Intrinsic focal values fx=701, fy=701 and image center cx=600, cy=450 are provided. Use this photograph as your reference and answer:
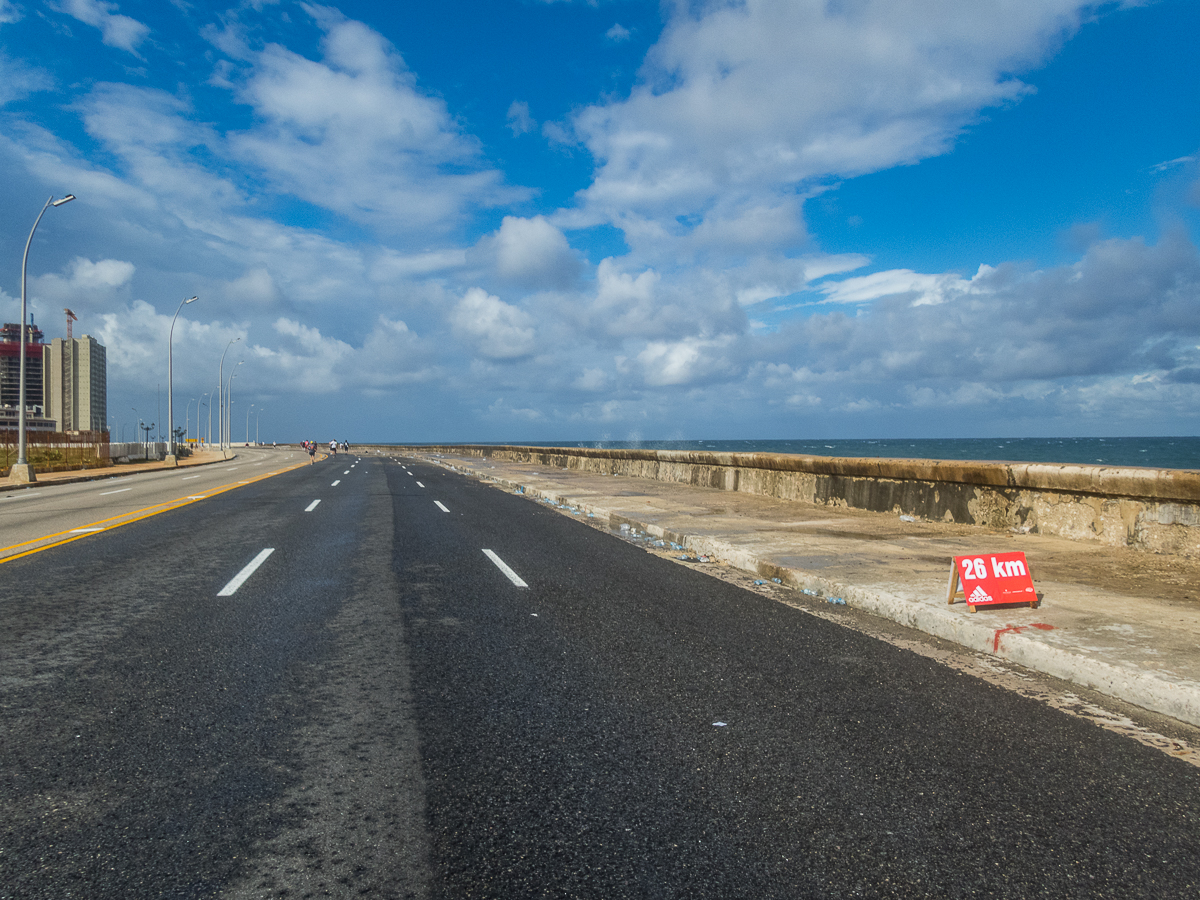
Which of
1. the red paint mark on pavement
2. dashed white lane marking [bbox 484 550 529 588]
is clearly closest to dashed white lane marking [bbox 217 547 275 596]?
dashed white lane marking [bbox 484 550 529 588]

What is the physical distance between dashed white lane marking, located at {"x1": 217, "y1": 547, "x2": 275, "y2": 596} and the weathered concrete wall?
9.46 meters

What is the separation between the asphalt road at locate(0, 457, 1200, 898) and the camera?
2.39 meters

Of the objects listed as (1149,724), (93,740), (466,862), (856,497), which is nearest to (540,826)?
(466,862)

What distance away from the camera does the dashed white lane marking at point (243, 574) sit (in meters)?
6.65

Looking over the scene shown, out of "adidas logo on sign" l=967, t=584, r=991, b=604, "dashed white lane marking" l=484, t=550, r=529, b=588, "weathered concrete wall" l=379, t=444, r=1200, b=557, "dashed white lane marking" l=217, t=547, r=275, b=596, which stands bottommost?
"dashed white lane marking" l=217, t=547, r=275, b=596

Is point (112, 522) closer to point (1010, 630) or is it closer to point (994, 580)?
point (994, 580)

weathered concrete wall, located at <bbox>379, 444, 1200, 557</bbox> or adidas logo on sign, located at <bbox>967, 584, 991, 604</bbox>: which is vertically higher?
weathered concrete wall, located at <bbox>379, 444, 1200, 557</bbox>

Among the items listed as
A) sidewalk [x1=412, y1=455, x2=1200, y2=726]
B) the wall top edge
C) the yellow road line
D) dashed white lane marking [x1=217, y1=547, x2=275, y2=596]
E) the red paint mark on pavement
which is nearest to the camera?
sidewalk [x1=412, y1=455, x2=1200, y2=726]

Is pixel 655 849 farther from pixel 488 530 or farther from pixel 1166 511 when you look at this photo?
pixel 488 530

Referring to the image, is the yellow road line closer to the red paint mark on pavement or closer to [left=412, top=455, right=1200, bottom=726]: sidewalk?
[left=412, top=455, right=1200, bottom=726]: sidewalk

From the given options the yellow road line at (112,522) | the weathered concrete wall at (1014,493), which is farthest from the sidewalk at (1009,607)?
the yellow road line at (112,522)

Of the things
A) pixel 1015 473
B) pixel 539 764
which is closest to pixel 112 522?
pixel 539 764

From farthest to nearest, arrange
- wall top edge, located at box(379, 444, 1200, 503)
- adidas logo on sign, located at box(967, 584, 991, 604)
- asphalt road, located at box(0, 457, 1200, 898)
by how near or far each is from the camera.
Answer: wall top edge, located at box(379, 444, 1200, 503) → adidas logo on sign, located at box(967, 584, 991, 604) → asphalt road, located at box(0, 457, 1200, 898)

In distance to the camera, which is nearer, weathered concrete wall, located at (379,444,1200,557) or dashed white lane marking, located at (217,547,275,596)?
dashed white lane marking, located at (217,547,275,596)
